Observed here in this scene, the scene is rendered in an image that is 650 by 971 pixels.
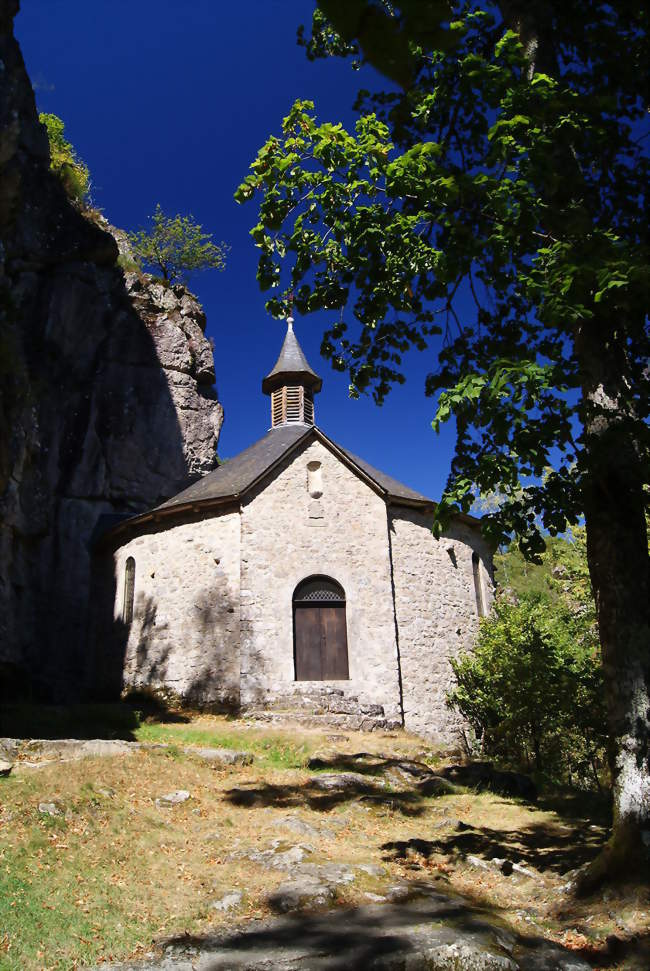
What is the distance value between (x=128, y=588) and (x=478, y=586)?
33.3ft

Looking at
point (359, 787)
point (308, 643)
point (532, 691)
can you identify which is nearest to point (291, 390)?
point (308, 643)

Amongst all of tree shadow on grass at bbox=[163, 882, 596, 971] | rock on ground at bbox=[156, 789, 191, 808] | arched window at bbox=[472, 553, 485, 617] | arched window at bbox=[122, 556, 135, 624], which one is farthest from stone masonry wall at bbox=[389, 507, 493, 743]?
tree shadow on grass at bbox=[163, 882, 596, 971]

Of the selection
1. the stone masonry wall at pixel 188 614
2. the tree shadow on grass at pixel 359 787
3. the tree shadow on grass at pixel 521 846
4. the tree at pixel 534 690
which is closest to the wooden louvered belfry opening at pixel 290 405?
the stone masonry wall at pixel 188 614

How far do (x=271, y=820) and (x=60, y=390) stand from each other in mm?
17629

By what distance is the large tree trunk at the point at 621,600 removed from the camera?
20.2ft

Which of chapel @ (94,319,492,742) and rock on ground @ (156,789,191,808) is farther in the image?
chapel @ (94,319,492,742)

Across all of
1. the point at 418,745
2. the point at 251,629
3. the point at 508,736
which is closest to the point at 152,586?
the point at 251,629

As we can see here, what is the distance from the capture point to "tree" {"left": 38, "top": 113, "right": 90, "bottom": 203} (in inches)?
1066

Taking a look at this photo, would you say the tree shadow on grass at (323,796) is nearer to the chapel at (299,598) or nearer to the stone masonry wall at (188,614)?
the chapel at (299,598)

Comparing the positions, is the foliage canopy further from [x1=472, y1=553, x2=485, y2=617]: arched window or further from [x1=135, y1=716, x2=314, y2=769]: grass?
[x1=472, y1=553, x2=485, y2=617]: arched window

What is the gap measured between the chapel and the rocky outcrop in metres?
2.22

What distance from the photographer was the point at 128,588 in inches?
787

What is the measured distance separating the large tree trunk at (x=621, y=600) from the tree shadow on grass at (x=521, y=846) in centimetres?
170

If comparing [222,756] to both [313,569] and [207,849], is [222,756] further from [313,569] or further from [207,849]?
[313,569]
